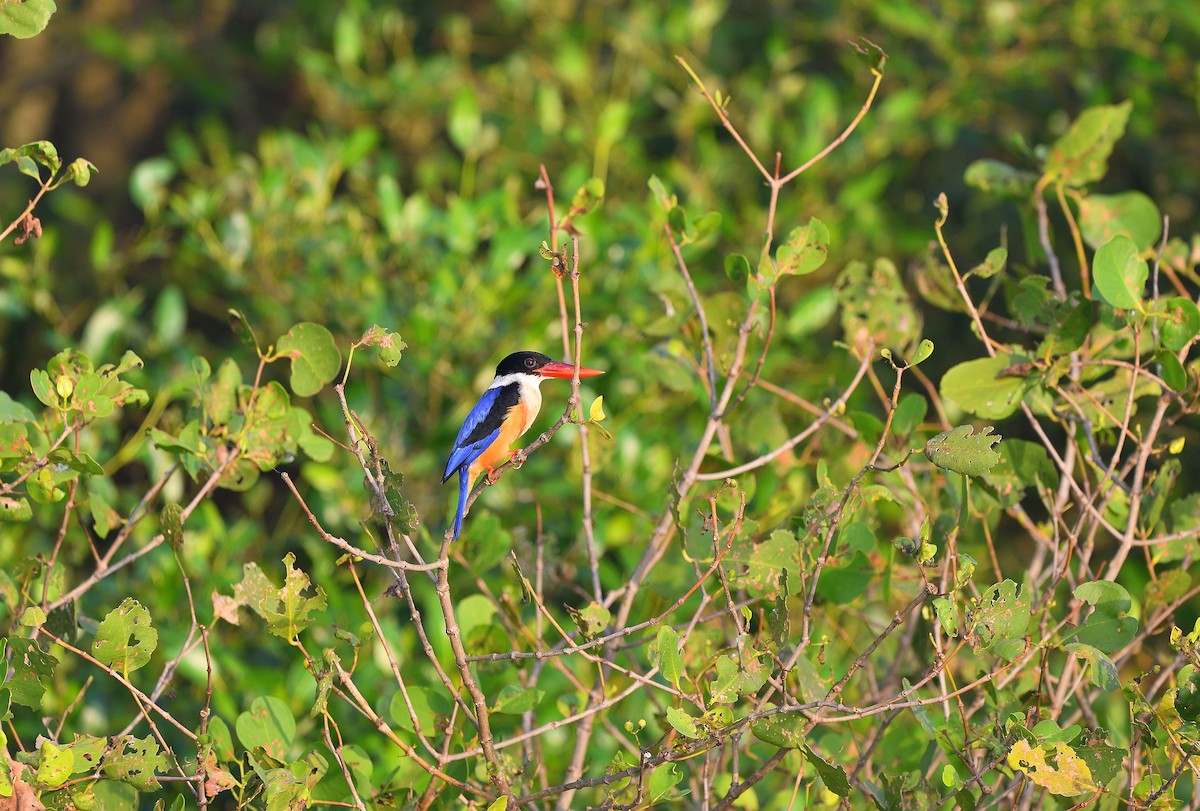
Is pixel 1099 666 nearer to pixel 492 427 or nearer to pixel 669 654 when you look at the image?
pixel 669 654

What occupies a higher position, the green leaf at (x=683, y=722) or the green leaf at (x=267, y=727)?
the green leaf at (x=683, y=722)

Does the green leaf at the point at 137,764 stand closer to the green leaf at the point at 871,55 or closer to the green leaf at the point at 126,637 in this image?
the green leaf at the point at 126,637

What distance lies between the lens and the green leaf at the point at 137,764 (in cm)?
190

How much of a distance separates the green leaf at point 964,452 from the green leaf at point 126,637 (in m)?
1.17

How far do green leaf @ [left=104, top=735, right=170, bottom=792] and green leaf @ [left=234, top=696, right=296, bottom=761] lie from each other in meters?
0.20

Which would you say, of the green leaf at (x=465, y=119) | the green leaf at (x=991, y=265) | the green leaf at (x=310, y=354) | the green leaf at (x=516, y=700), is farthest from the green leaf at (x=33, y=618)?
the green leaf at (x=465, y=119)

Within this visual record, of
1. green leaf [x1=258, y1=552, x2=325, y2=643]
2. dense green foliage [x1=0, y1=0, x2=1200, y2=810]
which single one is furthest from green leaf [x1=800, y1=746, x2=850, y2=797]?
green leaf [x1=258, y1=552, x2=325, y2=643]

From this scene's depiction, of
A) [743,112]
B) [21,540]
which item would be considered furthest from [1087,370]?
[743,112]

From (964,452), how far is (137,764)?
1.25 metres

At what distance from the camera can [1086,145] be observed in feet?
9.29

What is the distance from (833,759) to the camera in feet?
6.70

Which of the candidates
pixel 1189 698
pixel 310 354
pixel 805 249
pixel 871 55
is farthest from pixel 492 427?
pixel 1189 698

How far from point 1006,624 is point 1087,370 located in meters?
0.83

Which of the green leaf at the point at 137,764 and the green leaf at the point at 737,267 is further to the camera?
the green leaf at the point at 737,267
